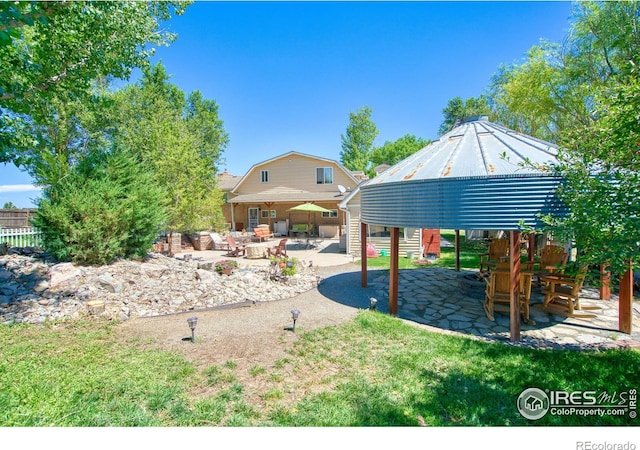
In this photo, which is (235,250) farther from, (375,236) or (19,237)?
(19,237)

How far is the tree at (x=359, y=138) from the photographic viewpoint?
146 feet

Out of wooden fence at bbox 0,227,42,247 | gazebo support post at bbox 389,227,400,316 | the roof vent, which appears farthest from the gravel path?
wooden fence at bbox 0,227,42,247

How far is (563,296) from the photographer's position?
6406 mm

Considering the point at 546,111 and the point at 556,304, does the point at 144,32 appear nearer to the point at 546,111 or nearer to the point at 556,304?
the point at 556,304

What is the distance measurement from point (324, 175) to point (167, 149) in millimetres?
12995

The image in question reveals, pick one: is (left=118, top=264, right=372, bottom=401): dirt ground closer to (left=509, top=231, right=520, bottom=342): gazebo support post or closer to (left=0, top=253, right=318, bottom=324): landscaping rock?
(left=0, top=253, right=318, bottom=324): landscaping rock

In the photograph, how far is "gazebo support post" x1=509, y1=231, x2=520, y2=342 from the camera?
5.39 metres

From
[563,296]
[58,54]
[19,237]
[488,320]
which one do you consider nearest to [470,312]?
[488,320]

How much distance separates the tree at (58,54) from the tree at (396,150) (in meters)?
48.3

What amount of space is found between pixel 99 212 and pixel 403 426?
9718 millimetres

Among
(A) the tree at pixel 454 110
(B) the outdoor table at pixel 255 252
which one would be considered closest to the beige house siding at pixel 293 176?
(B) the outdoor table at pixel 255 252

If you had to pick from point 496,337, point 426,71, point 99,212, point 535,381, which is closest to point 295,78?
point 426,71

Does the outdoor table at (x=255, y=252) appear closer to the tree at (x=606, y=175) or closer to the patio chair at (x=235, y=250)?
the patio chair at (x=235, y=250)

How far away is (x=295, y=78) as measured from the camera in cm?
1334
